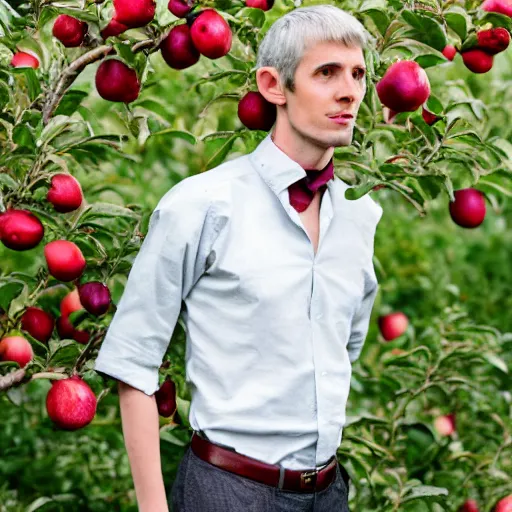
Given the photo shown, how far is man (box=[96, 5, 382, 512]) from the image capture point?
2.06 metres

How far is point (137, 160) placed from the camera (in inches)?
109

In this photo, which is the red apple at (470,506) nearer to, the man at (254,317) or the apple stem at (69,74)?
the man at (254,317)

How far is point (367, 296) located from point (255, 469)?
1.97 feet

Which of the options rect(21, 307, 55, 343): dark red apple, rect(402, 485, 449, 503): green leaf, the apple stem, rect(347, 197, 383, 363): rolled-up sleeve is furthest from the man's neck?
rect(402, 485, 449, 503): green leaf

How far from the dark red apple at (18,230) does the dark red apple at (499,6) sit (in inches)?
46.4

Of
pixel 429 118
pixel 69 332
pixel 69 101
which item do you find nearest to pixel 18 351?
pixel 69 332

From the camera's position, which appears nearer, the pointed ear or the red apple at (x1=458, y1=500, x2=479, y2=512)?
the pointed ear

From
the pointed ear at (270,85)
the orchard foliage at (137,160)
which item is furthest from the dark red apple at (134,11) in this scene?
the pointed ear at (270,85)

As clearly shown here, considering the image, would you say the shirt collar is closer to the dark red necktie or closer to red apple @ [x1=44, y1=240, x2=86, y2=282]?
the dark red necktie

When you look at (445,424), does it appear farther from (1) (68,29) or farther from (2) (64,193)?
(1) (68,29)

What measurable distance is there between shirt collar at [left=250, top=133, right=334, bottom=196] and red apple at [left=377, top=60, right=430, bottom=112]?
289mm

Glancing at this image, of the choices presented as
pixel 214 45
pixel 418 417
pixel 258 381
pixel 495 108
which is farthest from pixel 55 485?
pixel 495 108

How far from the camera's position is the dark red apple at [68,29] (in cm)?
232

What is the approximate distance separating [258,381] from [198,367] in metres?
0.13
